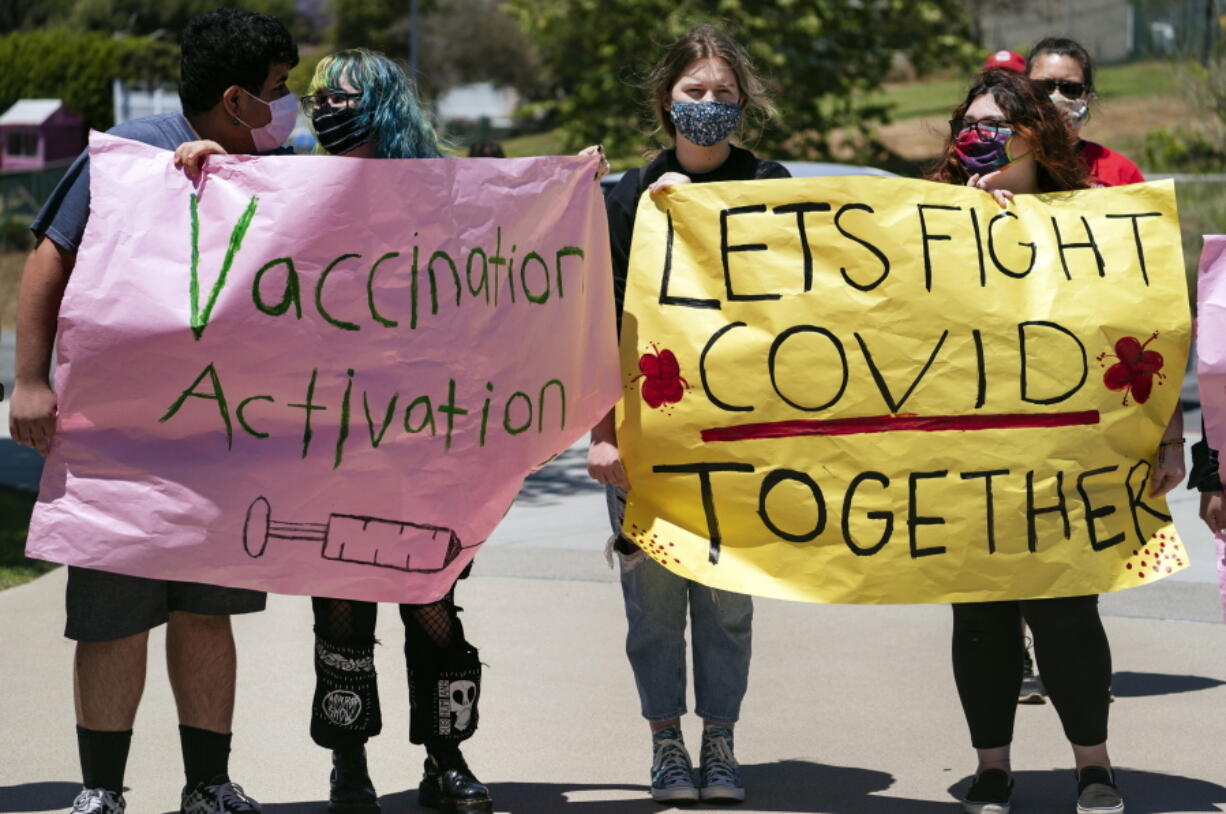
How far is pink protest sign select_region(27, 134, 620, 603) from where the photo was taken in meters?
3.80

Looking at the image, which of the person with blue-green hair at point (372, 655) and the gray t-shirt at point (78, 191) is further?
the person with blue-green hair at point (372, 655)

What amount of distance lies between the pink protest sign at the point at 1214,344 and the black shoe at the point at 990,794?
671 mm

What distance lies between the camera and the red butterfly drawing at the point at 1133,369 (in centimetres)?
415

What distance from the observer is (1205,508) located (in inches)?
162

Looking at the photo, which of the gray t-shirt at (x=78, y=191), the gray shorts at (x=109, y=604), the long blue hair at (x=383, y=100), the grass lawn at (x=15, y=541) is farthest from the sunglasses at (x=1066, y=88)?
the grass lawn at (x=15, y=541)

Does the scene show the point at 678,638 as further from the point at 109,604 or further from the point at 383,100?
the point at 383,100

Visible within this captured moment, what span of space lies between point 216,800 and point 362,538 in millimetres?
713

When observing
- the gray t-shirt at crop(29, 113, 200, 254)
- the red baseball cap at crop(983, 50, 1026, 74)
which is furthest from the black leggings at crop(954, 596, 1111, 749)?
the gray t-shirt at crop(29, 113, 200, 254)

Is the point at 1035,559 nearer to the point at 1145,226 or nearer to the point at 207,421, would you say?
the point at 1145,226

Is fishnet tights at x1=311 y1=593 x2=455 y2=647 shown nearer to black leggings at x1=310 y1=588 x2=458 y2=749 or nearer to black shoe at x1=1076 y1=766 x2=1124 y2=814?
black leggings at x1=310 y1=588 x2=458 y2=749

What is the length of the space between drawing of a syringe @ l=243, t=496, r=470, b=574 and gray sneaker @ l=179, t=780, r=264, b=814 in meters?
0.59

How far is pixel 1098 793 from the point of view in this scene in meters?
4.11

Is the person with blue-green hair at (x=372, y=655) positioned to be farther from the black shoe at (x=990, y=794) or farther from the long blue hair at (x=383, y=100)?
the black shoe at (x=990, y=794)

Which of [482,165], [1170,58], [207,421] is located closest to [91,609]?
[207,421]
